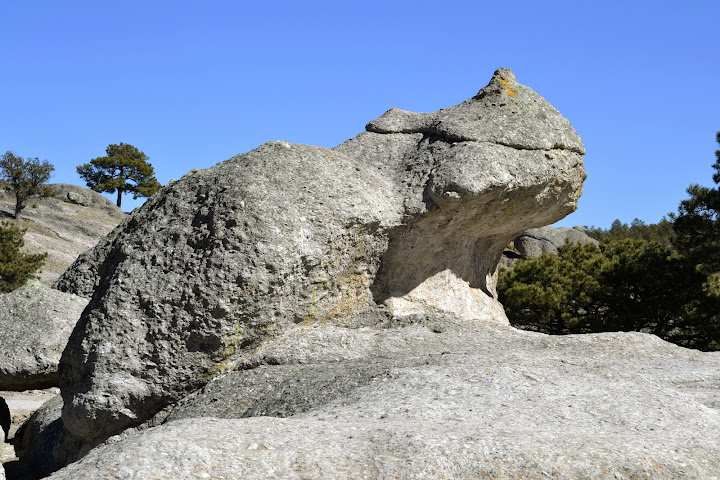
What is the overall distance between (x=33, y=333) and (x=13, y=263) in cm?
2103

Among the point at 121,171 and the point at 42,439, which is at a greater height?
the point at 121,171

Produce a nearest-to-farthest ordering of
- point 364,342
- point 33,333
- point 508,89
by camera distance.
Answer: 1. point 364,342
2. point 33,333
3. point 508,89

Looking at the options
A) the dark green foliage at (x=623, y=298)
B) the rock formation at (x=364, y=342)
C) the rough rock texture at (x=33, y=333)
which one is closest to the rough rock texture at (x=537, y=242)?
the dark green foliage at (x=623, y=298)

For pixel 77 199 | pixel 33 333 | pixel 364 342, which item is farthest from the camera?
pixel 77 199

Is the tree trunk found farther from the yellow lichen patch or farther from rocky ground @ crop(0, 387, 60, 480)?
the yellow lichen patch

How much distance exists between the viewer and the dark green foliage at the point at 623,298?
70.5 ft

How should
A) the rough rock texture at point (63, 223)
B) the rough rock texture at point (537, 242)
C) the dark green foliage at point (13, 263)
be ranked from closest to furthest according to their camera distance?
the dark green foliage at point (13, 263), the rough rock texture at point (63, 223), the rough rock texture at point (537, 242)

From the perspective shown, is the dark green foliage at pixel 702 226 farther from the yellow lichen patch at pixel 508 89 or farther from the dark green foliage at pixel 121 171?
the dark green foliage at pixel 121 171

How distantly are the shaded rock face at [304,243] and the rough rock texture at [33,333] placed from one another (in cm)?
74

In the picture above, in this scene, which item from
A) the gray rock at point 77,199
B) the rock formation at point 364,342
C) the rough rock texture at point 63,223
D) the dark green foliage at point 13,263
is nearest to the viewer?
the rock formation at point 364,342

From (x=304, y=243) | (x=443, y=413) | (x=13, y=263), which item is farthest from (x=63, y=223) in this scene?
(x=443, y=413)

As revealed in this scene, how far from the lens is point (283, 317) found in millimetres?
8688

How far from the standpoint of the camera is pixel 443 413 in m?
6.28

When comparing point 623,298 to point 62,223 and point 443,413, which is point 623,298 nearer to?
point 443,413
